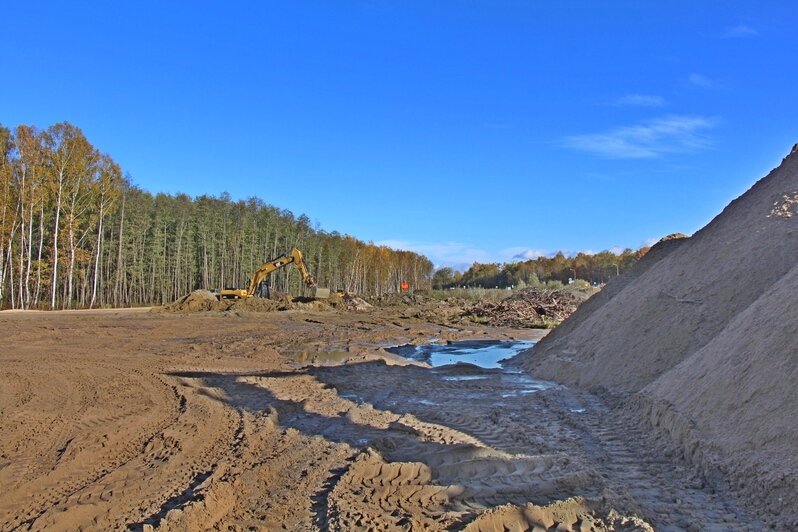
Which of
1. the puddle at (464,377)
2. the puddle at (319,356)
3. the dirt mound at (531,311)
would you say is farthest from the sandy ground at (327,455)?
the dirt mound at (531,311)

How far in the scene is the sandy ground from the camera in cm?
453

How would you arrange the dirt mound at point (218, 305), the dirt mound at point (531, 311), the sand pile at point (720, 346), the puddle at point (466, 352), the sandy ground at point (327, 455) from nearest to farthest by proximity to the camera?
1. the sandy ground at point (327, 455)
2. the sand pile at point (720, 346)
3. the puddle at point (466, 352)
4. the dirt mound at point (531, 311)
5. the dirt mound at point (218, 305)

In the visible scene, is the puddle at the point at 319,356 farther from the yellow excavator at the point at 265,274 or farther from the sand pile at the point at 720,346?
the yellow excavator at the point at 265,274

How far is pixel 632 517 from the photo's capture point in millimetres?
4363

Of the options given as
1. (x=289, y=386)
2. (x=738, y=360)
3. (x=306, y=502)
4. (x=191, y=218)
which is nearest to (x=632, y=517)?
(x=306, y=502)

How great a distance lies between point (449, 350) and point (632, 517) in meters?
14.3

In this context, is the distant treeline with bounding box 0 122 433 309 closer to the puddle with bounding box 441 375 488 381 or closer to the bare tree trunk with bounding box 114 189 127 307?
the bare tree trunk with bounding box 114 189 127 307

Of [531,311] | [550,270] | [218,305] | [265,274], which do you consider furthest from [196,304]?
[550,270]

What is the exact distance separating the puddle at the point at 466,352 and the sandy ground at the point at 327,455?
2870mm

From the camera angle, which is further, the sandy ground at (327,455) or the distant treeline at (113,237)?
the distant treeline at (113,237)

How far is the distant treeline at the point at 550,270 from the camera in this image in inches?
3568

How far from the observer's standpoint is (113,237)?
1941 inches

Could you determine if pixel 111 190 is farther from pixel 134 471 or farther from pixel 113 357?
pixel 134 471

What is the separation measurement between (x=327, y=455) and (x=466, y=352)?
12187 mm
